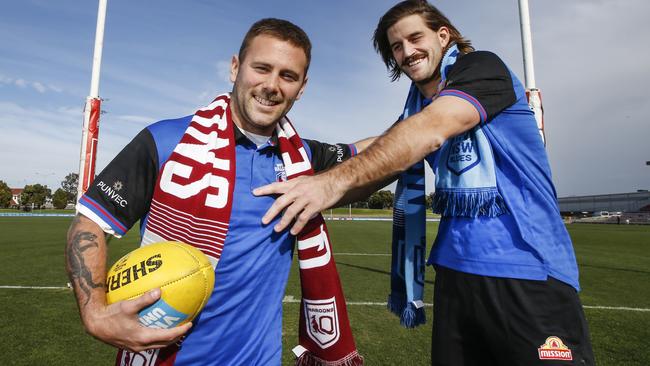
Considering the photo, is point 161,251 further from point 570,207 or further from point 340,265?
point 570,207


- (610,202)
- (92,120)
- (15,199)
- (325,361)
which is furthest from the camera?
(15,199)

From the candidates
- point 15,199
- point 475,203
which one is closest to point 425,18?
point 475,203

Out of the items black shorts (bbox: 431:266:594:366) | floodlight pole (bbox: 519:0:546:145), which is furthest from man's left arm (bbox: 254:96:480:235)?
floodlight pole (bbox: 519:0:546:145)

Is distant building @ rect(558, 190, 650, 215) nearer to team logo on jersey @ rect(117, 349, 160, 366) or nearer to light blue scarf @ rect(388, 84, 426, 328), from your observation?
light blue scarf @ rect(388, 84, 426, 328)

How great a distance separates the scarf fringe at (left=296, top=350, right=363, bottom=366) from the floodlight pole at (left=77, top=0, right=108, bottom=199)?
6.07 m

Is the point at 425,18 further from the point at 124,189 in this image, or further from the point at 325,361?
the point at 325,361

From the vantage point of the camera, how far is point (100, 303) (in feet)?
5.13

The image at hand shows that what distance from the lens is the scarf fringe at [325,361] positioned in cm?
212

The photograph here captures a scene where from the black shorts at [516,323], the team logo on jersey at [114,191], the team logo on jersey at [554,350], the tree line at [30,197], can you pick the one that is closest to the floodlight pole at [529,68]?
the black shorts at [516,323]

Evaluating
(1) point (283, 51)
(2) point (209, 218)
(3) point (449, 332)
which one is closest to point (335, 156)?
(1) point (283, 51)

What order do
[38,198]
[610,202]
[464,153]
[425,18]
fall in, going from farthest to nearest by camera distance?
[38,198] < [610,202] < [425,18] < [464,153]

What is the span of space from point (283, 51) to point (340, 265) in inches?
351

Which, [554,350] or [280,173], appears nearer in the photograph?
[554,350]

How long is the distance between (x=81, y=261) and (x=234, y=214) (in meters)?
0.70
